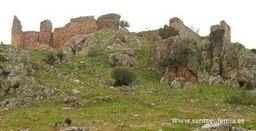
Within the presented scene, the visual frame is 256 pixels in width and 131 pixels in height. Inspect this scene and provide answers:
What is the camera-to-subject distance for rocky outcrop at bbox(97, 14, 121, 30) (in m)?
61.7

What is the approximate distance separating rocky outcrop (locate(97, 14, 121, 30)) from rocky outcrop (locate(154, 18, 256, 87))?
15.3m

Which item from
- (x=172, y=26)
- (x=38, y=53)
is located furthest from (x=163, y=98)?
(x=172, y=26)

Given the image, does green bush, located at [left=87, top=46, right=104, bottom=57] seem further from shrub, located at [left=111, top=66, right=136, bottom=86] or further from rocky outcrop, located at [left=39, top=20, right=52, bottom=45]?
rocky outcrop, located at [left=39, top=20, right=52, bottom=45]

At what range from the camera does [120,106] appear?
108 feet

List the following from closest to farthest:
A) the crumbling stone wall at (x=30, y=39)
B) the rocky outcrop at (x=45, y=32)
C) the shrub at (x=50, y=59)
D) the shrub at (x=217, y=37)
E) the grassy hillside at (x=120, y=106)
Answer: the grassy hillside at (x=120, y=106) → the shrub at (x=50, y=59) → the shrub at (x=217, y=37) → the crumbling stone wall at (x=30, y=39) → the rocky outcrop at (x=45, y=32)

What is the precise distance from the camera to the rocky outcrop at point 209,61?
139 ft

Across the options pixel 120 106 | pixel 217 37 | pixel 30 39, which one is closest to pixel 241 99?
pixel 120 106

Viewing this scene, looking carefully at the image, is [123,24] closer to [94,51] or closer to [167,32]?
[167,32]

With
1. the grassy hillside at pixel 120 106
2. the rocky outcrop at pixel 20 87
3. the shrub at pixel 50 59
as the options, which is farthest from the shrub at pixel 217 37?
the rocky outcrop at pixel 20 87

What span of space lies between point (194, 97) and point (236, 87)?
521cm

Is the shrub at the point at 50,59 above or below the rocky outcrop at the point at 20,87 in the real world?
above

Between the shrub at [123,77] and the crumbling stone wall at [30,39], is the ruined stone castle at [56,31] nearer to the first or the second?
the crumbling stone wall at [30,39]

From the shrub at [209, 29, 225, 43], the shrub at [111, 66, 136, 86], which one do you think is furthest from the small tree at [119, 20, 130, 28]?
the shrub at [111, 66, 136, 86]

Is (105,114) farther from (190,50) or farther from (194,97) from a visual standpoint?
(190,50)
